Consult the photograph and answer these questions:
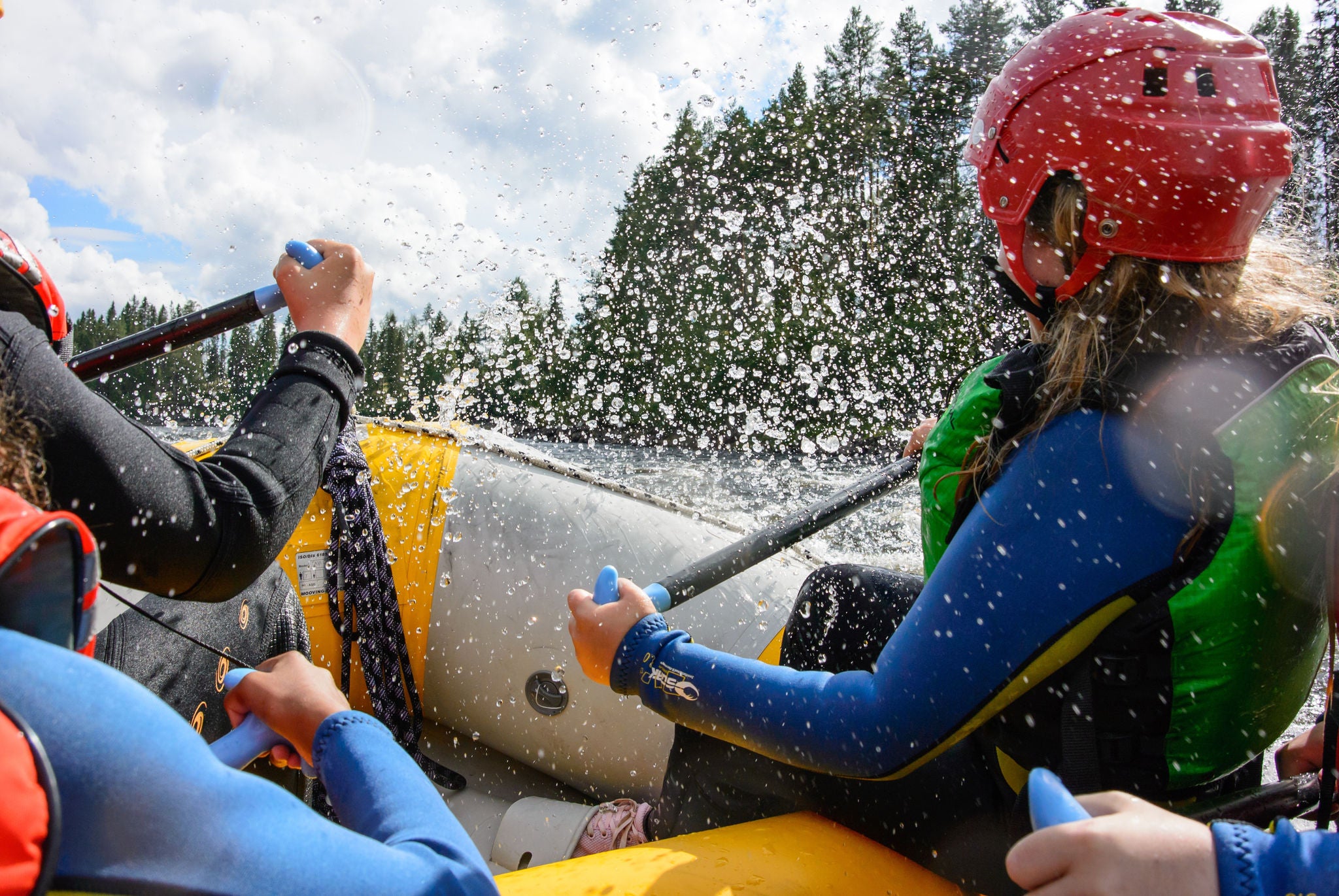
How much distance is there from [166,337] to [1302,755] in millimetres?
2685

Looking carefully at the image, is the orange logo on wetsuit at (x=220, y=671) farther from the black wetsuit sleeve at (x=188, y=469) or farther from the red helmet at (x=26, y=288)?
the red helmet at (x=26, y=288)

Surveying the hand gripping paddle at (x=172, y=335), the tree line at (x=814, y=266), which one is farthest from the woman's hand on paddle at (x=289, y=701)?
the tree line at (x=814, y=266)

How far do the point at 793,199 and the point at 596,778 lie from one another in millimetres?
28662

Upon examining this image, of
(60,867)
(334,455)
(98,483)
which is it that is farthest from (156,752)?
(334,455)

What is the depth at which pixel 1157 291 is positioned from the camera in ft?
4.61

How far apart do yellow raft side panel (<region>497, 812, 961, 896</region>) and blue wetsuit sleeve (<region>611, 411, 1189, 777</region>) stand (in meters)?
0.21

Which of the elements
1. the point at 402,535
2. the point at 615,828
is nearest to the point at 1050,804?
the point at 615,828

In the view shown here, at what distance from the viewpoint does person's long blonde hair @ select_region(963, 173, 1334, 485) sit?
1.27 metres

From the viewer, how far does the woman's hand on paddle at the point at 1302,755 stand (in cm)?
148

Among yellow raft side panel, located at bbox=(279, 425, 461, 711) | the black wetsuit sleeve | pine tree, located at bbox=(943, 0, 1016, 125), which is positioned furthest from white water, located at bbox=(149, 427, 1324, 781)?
pine tree, located at bbox=(943, 0, 1016, 125)

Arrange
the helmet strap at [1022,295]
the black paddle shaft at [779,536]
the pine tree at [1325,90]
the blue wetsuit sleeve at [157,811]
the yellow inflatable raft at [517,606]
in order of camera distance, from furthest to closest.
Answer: the pine tree at [1325,90], the yellow inflatable raft at [517,606], the black paddle shaft at [779,536], the helmet strap at [1022,295], the blue wetsuit sleeve at [157,811]

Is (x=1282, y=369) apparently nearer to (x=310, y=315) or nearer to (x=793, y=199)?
(x=310, y=315)

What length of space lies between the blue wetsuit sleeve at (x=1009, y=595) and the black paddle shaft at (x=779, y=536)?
838 mm

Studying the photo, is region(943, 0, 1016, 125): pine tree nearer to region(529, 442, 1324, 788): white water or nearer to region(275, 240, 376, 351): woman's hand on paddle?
region(529, 442, 1324, 788): white water
